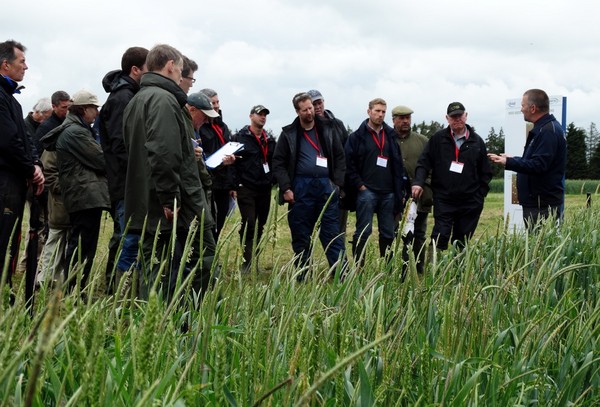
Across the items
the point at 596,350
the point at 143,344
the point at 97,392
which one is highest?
the point at 143,344

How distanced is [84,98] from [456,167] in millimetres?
4085

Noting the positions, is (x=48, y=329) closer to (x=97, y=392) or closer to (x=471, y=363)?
(x=97, y=392)

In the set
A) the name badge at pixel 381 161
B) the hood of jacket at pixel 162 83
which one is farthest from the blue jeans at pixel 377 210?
the hood of jacket at pixel 162 83

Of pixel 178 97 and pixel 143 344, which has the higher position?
pixel 178 97

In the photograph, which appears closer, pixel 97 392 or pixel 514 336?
pixel 97 392

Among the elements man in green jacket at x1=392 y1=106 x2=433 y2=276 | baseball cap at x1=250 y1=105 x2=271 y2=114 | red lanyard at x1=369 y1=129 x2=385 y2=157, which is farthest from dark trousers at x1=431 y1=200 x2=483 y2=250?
baseball cap at x1=250 y1=105 x2=271 y2=114

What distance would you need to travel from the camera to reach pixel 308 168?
8203 mm

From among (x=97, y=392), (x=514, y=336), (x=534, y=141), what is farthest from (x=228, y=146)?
(x=97, y=392)

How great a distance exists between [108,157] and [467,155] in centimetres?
420

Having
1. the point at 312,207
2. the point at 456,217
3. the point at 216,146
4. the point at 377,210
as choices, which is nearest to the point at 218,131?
the point at 216,146

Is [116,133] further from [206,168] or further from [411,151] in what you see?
[411,151]

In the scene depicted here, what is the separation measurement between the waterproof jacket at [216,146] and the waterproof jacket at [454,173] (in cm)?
214

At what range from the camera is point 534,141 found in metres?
7.89

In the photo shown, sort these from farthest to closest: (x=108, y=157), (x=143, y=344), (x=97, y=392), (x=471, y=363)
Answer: (x=108, y=157)
(x=471, y=363)
(x=97, y=392)
(x=143, y=344)
